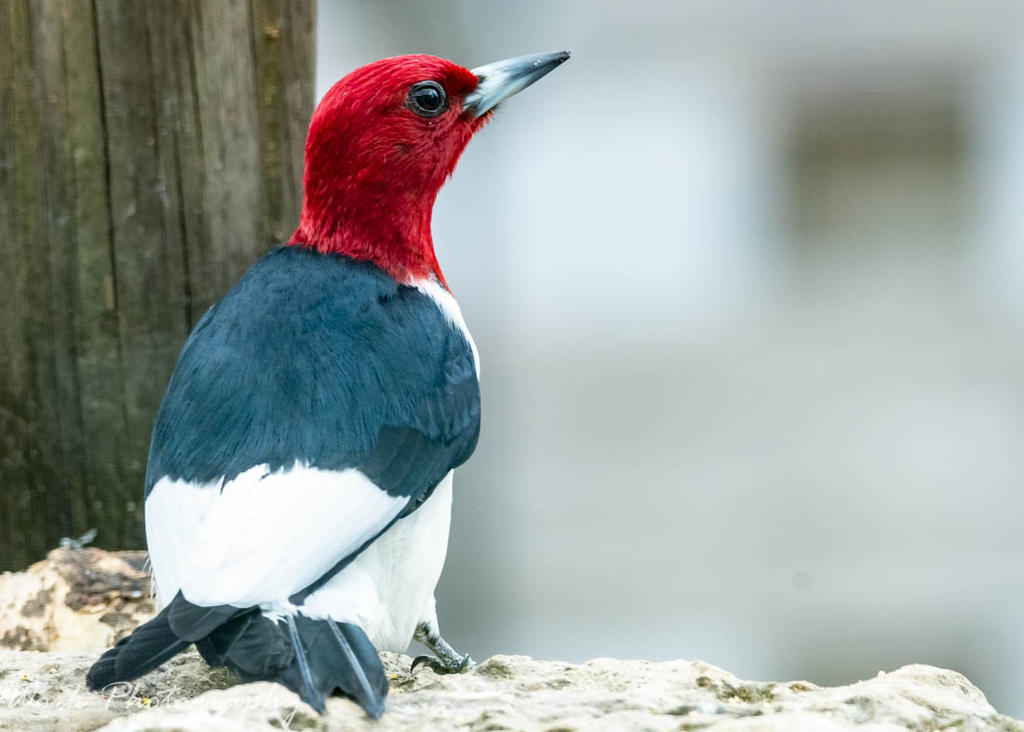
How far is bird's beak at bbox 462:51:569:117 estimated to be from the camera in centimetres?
362

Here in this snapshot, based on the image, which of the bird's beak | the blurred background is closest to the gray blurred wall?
the blurred background

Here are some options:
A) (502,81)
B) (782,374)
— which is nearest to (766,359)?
(782,374)

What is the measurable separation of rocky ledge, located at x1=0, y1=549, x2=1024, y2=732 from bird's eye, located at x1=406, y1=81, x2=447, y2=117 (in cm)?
132

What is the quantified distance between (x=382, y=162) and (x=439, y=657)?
1.21m

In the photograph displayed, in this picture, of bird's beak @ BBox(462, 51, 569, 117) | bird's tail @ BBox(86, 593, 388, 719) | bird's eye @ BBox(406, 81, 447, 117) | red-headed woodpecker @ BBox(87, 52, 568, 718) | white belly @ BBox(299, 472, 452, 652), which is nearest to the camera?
bird's tail @ BBox(86, 593, 388, 719)

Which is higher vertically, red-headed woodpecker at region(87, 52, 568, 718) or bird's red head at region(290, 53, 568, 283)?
bird's red head at region(290, 53, 568, 283)

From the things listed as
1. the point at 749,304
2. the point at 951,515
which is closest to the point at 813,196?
the point at 749,304

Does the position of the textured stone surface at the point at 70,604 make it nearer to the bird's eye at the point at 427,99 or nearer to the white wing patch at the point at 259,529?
the white wing patch at the point at 259,529

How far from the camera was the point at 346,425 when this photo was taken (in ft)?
9.20

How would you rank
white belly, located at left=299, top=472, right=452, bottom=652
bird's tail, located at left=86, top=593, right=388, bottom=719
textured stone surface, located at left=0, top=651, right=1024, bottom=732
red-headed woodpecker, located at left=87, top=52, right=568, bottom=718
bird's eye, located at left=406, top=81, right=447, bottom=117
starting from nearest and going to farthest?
textured stone surface, located at left=0, top=651, right=1024, bottom=732
bird's tail, located at left=86, top=593, right=388, bottom=719
red-headed woodpecker, located at left=87, top=52, right=568, bottom=718
white belly, located at left=299, top=472, right=452, bottom=652
bird's eye, located at left=406, top=81, right=447, bottom=117

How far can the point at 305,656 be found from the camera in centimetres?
239

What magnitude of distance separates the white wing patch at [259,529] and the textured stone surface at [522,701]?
0.20 metres

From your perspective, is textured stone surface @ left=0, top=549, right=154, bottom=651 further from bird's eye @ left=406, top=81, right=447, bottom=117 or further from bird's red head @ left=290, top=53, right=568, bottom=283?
bird's eye @ left=406, top=81, right=447, bottom=117

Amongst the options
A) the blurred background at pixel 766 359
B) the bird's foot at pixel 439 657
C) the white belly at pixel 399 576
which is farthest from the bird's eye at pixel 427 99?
the blurred background at pixel 766 359
